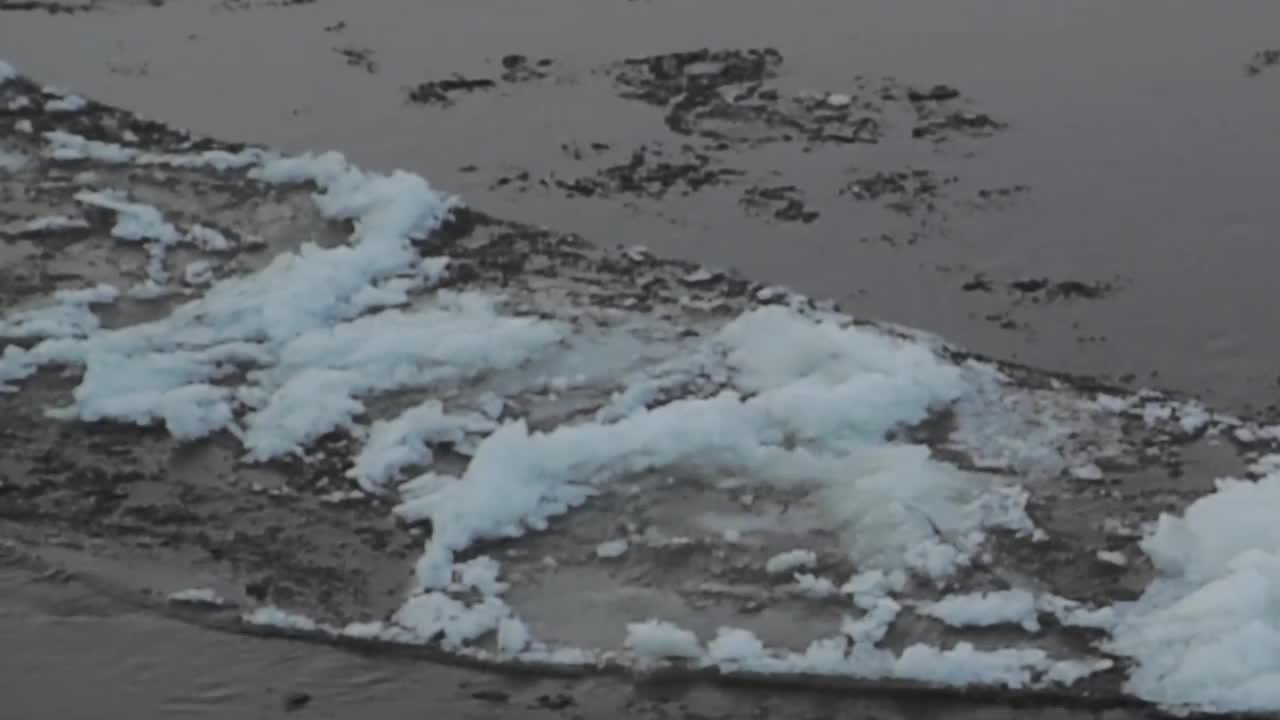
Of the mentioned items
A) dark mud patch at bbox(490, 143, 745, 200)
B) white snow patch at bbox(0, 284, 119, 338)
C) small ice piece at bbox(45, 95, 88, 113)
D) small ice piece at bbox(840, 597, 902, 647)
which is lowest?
small ice piece at bbox(840, 597, 902, 647)

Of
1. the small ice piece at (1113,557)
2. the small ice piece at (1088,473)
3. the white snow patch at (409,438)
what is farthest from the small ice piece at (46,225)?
the small ice piece at (1113,557)

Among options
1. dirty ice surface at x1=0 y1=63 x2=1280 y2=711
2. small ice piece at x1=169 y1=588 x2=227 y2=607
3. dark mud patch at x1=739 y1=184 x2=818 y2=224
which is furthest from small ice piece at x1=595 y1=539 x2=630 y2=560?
dark mud patch at x1=739 y1=184 x2=818 y2=224

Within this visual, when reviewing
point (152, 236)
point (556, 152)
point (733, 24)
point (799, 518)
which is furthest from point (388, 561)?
point (733, 24)

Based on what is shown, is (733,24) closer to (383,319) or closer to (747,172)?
(747,172)

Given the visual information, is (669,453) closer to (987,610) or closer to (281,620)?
(987,610)

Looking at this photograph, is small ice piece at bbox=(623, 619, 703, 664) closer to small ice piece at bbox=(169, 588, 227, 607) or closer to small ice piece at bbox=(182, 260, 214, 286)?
small ice piece at bbox=(169, 588, 227, 607)
